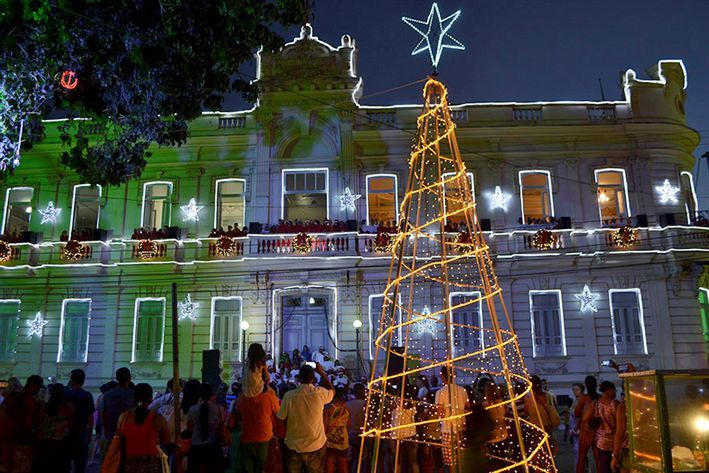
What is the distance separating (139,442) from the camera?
6074mm

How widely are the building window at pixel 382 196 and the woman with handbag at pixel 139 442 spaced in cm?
1534

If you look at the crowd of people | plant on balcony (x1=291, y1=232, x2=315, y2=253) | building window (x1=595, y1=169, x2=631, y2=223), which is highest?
building window (x1=595, y1=169, x2=631, y2=223)

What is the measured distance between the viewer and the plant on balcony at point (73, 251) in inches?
810

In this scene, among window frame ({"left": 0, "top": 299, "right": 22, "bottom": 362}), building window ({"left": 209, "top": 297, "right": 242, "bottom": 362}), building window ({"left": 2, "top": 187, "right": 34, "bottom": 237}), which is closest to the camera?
building window ({"left": 209, "top": 297, "right": 242, "bottom": 362})

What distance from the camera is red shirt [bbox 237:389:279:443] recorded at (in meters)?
7.19

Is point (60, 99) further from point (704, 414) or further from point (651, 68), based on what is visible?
point (651, 68)

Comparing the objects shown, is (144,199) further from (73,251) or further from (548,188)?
(548,188)

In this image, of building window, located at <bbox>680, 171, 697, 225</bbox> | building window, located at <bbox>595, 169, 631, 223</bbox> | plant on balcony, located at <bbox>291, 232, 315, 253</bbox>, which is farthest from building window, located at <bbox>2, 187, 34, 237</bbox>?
building window, located at <bbox>680, 171, 697, 225</bbox>

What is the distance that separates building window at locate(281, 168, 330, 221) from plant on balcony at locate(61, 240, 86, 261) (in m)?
6.64

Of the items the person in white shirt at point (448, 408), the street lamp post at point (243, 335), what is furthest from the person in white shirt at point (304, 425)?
the street lamp post at point (243, 335)

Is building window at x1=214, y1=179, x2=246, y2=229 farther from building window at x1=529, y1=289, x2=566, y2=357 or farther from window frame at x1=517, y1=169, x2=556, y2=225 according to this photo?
building window at x1=529, y1=289, x2=566, y2=357

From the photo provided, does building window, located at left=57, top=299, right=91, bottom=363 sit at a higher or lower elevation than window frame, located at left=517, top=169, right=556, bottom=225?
lower

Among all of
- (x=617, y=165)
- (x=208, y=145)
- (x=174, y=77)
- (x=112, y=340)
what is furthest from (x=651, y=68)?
(x=112, y=340)

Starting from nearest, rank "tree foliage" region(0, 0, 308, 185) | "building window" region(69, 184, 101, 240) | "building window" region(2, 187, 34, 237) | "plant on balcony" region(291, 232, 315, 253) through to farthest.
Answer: "tree foliage" region(0, 0, 308, 185), "plant on balcony" region(291, 232, 315, 253), "building window" region(69, 184, 101, 240), "building window" region(2, 187, 34, 237)
